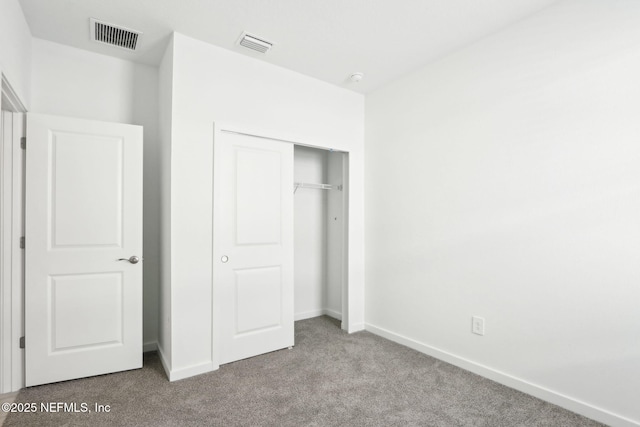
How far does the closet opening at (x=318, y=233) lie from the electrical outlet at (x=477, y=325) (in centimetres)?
167

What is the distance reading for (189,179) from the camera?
2.63 meters

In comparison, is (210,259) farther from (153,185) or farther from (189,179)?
(153,185)

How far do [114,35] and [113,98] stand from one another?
0.58 metres

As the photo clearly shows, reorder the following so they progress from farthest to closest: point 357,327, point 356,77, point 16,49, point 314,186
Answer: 1. point 314,186
2. point 357,327
3. point 356,77
4. point 16,49

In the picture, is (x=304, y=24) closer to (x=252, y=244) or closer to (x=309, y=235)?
(x=252, y=244)

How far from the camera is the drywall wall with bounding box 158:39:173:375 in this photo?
2602 millimetres

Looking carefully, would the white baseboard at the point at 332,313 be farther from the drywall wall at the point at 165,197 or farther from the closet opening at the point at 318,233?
the drywall wall at the point at 165,197

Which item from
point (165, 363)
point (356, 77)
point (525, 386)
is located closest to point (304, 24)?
point (356, 77)

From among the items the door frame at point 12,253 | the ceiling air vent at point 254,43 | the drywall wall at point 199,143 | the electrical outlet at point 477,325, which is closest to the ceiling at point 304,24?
the ceiling air vent at point 254,43

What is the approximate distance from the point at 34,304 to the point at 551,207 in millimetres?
3846

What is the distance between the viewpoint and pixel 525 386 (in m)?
2.34

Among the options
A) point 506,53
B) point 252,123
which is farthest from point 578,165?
point 252,123

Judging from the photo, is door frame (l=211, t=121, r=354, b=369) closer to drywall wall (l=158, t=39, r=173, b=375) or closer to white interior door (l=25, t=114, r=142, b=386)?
drywall wall (l=158, t=39, r=173, b=375)

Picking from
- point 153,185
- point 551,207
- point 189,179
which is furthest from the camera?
point 153,185
